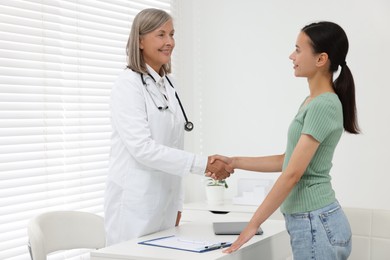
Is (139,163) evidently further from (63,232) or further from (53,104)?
(53,104)

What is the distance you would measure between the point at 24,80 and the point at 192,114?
58.8 inches

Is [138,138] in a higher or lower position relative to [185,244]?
higher

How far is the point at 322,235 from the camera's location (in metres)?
1.95

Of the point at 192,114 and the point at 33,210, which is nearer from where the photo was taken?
the point at 33,210

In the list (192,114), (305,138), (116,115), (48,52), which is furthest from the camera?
(192,114)

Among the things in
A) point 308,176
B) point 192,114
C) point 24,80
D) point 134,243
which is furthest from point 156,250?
point 192,114

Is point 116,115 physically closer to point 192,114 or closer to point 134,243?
point 134,243

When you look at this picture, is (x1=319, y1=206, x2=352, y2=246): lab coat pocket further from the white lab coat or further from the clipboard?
the white lab coat

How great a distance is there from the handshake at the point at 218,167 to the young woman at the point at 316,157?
1.73 ft

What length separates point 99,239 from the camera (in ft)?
8.87

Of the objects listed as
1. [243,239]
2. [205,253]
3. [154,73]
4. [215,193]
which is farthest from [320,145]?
[215,193]

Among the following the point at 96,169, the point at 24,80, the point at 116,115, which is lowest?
the point at 96,169

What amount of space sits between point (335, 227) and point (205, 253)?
435mm

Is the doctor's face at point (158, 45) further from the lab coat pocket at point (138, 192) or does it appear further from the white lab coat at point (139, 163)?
the lab coat pocket at point (138, 192)
